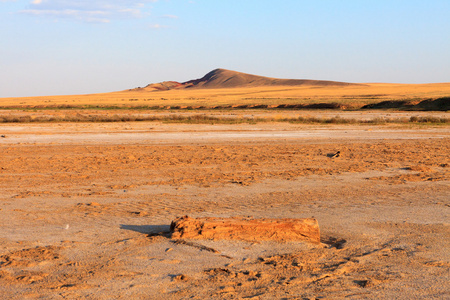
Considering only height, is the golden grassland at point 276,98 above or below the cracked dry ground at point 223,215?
above

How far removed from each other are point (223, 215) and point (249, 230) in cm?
141

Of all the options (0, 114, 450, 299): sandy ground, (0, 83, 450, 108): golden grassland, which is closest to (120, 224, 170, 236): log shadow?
(0, 114, 450, 299): sandy ground

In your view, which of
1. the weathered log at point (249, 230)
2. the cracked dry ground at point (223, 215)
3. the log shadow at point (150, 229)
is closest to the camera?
the cracked dry ground at point (223, 215)

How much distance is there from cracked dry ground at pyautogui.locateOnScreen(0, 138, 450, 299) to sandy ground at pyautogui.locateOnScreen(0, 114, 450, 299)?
21 mm

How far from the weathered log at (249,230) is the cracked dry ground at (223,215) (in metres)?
0.17

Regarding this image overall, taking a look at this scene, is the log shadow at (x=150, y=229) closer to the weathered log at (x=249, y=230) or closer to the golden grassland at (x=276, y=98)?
the weathered log at (x=249, y=230)

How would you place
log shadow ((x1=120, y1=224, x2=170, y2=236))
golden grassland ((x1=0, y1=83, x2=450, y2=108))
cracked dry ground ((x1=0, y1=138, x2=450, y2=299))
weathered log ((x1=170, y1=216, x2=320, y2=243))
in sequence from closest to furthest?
cracked dry ground ((x1=0, y1=138, x2=450, y2=299))
weathered log ((x1=170, y1=216, x2=320, y2=243))
log shadow ((x1=120, y1=224, x2=170, y2=236))
golden grassland ((x1=0, y1=83, x2=450, y2=108))

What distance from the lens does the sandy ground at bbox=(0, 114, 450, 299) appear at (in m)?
5.02

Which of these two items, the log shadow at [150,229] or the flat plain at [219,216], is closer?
the flat plain at [219,216]

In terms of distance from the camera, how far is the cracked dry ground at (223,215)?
501cm

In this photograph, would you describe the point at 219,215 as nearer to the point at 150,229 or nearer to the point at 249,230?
the point at 150,229

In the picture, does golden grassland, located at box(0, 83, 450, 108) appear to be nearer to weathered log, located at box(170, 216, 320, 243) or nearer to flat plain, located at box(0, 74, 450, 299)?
flat plain, located at box(0, 74, 450, 299)

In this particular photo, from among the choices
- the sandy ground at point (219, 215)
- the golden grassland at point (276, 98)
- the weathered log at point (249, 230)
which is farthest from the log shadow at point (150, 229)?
the golden grassland at point (276, 98)

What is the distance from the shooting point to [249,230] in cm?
664
